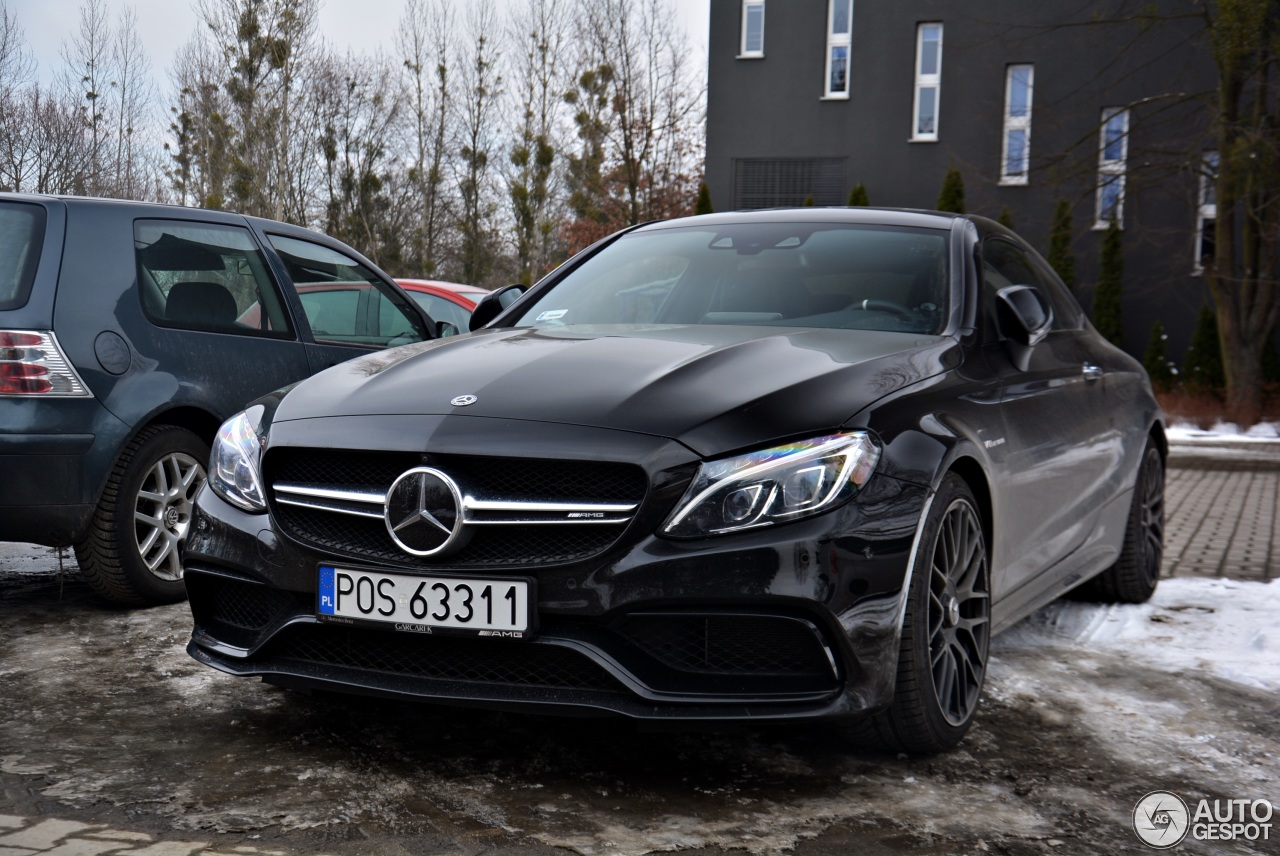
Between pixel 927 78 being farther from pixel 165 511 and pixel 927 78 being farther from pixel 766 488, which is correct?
pixel 766 488

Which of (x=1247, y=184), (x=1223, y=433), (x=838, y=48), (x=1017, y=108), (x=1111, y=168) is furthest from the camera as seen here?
(x=838, y=48)

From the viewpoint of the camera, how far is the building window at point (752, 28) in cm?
2728

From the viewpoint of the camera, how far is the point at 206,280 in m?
5.61

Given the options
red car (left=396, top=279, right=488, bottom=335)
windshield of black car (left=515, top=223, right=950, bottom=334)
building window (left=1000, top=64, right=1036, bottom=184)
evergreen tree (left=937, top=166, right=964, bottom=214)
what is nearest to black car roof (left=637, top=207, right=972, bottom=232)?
windshield of black car (left=515, top=223, right=950, bottom=334)

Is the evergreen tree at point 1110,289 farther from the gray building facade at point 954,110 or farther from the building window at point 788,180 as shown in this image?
the building window at point 788,180

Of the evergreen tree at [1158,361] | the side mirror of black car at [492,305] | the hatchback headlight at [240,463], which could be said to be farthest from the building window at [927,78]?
the hatchback headlight at [240,463]

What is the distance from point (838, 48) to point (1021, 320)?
78.4 ft

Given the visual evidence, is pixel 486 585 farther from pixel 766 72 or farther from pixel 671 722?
pixel 766 72

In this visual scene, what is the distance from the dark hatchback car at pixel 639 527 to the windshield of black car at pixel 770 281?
192mm

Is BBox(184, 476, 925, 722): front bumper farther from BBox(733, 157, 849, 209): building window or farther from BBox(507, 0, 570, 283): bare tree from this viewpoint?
BBox(507, 0, 570, 283): bare tree

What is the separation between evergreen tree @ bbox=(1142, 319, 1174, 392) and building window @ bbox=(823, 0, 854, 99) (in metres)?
7.82

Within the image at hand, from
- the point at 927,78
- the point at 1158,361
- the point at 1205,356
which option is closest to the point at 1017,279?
the point at 1205,356

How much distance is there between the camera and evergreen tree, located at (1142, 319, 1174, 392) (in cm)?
2197

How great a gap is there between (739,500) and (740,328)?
115 cm
